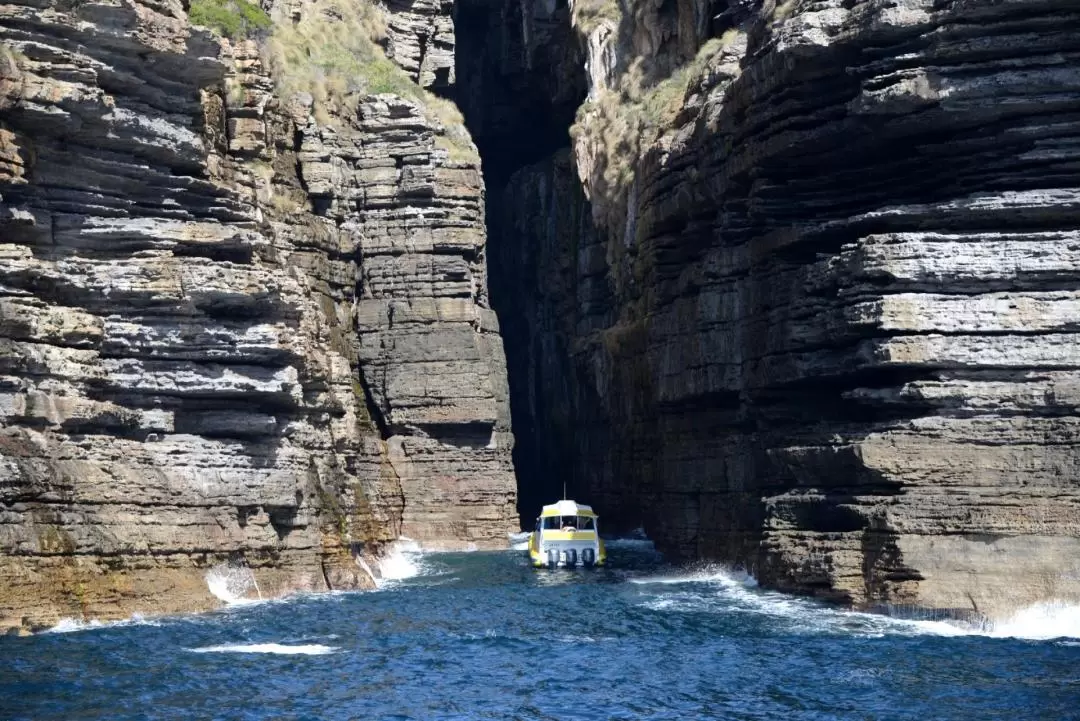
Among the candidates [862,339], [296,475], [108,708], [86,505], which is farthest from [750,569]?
[108,708]

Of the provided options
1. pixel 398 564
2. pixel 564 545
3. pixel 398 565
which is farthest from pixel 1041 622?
pixel 398 564

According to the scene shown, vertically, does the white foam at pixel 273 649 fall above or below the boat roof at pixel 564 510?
below

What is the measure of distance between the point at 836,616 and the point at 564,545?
22527 mm

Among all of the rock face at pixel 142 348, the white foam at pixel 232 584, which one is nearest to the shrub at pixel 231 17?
the rock face at pixel 142 348

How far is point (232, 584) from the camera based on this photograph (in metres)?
43.2

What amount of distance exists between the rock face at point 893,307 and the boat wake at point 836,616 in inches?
18.6

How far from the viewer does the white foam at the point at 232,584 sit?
42.4m

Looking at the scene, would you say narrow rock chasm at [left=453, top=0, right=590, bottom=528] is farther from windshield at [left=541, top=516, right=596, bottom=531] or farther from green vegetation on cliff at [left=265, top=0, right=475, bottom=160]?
windshield at [left=541, top=516, right=596, bottom=531]

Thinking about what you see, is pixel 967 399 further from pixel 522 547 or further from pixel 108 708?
pixel 522 547

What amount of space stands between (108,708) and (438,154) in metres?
48.6

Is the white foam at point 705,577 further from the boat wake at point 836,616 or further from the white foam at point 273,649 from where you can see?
the white foam at point 273,649

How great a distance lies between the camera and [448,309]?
7419 cm

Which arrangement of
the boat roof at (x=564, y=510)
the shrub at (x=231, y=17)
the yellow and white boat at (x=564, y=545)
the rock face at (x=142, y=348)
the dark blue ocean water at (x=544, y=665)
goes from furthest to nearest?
the shrub at (x=231, y=17) < the boat roof at (x=564, y=510) < the yellow and white boat at (x=564, y=545) < the rock face at (x=142, y=348) < the dark blue ocean water at (x=544, y=665)

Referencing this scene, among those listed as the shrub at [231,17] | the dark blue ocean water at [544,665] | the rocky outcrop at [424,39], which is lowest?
the dark blue ocean water at [544,665]
